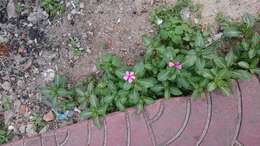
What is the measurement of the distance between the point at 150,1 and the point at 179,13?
0.22 m

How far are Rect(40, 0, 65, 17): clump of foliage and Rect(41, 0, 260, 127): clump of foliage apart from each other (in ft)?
1.59

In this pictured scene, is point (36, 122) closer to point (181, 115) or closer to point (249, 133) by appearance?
point (181, 115)

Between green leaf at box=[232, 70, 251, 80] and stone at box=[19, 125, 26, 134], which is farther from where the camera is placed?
stone at box=[19, 125, 26, 134]

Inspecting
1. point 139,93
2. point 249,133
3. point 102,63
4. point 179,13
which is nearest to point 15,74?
point 102,63

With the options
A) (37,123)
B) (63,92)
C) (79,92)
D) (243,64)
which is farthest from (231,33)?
(37,123)

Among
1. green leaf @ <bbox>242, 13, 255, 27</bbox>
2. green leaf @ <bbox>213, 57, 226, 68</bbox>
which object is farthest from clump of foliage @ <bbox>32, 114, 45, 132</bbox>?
green leaf @ <bbox>242, 13, 255, 27</bbox>

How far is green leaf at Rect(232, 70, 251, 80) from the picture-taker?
9.20 feet

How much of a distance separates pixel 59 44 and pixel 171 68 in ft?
2.91

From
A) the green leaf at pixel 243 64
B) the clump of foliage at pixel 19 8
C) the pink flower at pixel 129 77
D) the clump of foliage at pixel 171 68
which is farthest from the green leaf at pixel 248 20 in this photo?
the clump of foliage at pixel 19 8

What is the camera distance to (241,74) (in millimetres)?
2814

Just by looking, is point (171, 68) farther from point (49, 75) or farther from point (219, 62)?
point (49, 75)

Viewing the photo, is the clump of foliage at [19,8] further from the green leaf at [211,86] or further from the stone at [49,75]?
the green leaf at [211,86]

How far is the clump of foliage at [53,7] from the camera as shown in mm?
3467

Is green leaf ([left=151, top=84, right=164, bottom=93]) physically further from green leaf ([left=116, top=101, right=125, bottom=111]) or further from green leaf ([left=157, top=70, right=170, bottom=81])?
green leaf ([left=116, top=101, right=125, bottom=111])
